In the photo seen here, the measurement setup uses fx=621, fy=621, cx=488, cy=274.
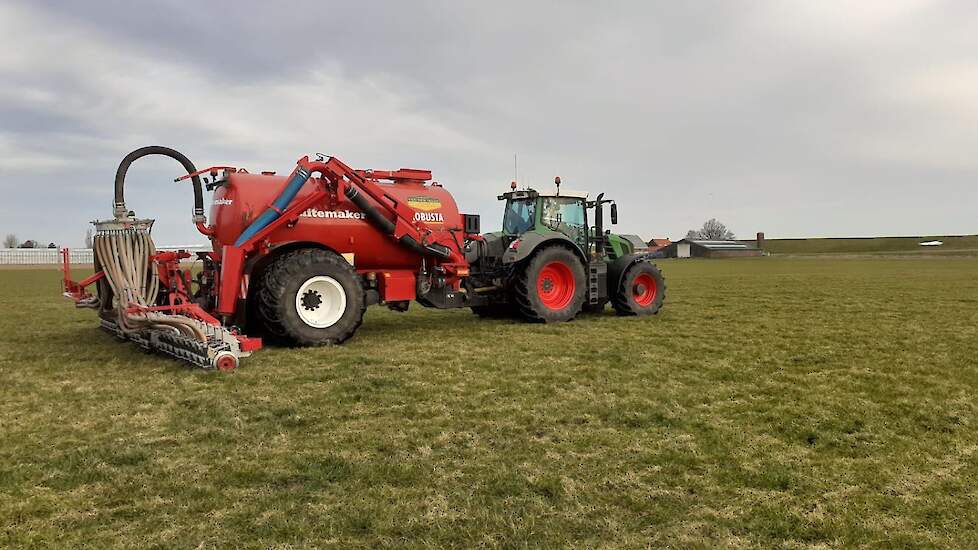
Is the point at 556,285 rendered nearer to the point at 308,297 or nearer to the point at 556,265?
the point at 556,265

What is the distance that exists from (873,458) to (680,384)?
216 centimetres

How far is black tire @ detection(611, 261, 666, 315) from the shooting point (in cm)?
1178

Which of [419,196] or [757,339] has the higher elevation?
[419,196]

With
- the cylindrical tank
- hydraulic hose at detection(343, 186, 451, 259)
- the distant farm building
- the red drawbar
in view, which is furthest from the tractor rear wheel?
the distant farm building

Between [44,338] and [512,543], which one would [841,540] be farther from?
[44,338]

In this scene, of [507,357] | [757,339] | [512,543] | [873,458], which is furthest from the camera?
[757,339]

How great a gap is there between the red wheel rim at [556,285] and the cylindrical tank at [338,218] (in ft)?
6.40

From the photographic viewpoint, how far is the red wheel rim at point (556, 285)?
11.1 metres

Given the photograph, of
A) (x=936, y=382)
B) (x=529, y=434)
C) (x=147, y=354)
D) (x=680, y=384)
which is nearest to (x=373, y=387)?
(x=529, y=434)

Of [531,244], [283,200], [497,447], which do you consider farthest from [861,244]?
[497,447]

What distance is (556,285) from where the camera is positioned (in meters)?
11.2

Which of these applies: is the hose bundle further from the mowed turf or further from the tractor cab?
the tractor cab

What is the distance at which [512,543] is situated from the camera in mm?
2924

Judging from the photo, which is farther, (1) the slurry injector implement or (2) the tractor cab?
(2) the tractor cab
